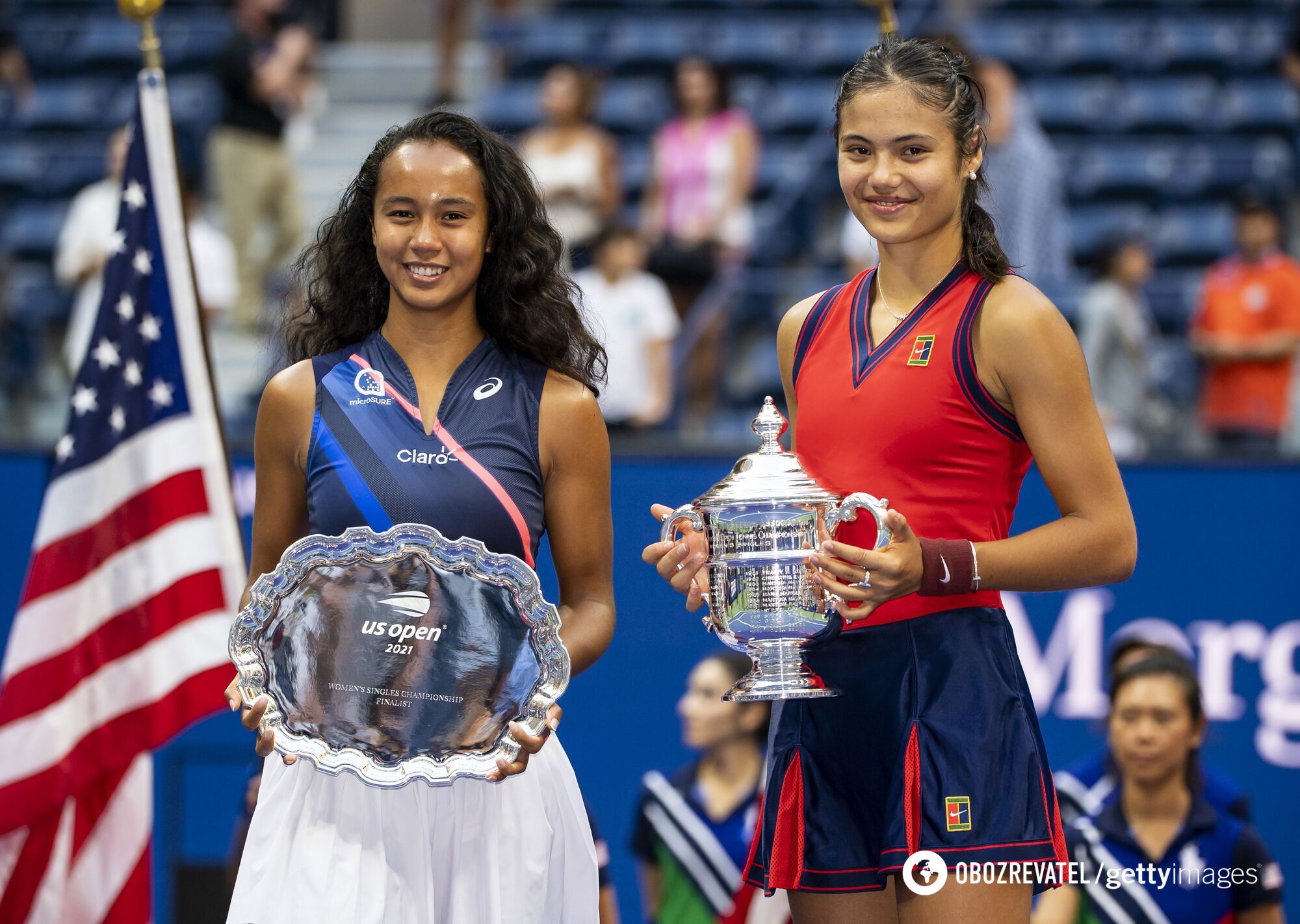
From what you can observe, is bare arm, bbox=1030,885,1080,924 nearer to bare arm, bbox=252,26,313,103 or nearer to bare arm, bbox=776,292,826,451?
bare arm, bbox=776,292,826,451

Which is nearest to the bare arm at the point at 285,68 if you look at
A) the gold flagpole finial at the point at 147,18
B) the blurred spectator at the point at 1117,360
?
the blurred spectator at the point at 1117,360

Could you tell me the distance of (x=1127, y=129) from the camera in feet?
32.7

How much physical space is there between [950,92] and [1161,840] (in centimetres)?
241

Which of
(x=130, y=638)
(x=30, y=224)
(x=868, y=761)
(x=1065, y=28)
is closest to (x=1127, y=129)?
(x=1065, y=28)

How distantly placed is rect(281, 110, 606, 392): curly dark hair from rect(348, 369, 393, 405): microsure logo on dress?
18 centimetres

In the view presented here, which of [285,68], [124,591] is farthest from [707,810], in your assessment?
[285,68]

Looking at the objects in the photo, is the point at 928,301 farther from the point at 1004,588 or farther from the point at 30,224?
the point at 30,224

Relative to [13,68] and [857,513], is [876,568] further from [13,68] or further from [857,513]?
[13,68]

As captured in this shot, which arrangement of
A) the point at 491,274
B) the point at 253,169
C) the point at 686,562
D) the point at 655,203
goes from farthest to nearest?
the point at 253,169 < the point at 655,203 < the point at 491,274 < the point at 686,562

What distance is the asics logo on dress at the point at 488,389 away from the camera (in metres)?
2.77

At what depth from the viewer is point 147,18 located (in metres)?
4.02

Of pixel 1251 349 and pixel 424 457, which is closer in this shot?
pixel 424 457

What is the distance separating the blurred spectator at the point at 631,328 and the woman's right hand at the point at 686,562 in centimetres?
374

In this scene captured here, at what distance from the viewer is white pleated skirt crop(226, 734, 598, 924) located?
2523 mm
